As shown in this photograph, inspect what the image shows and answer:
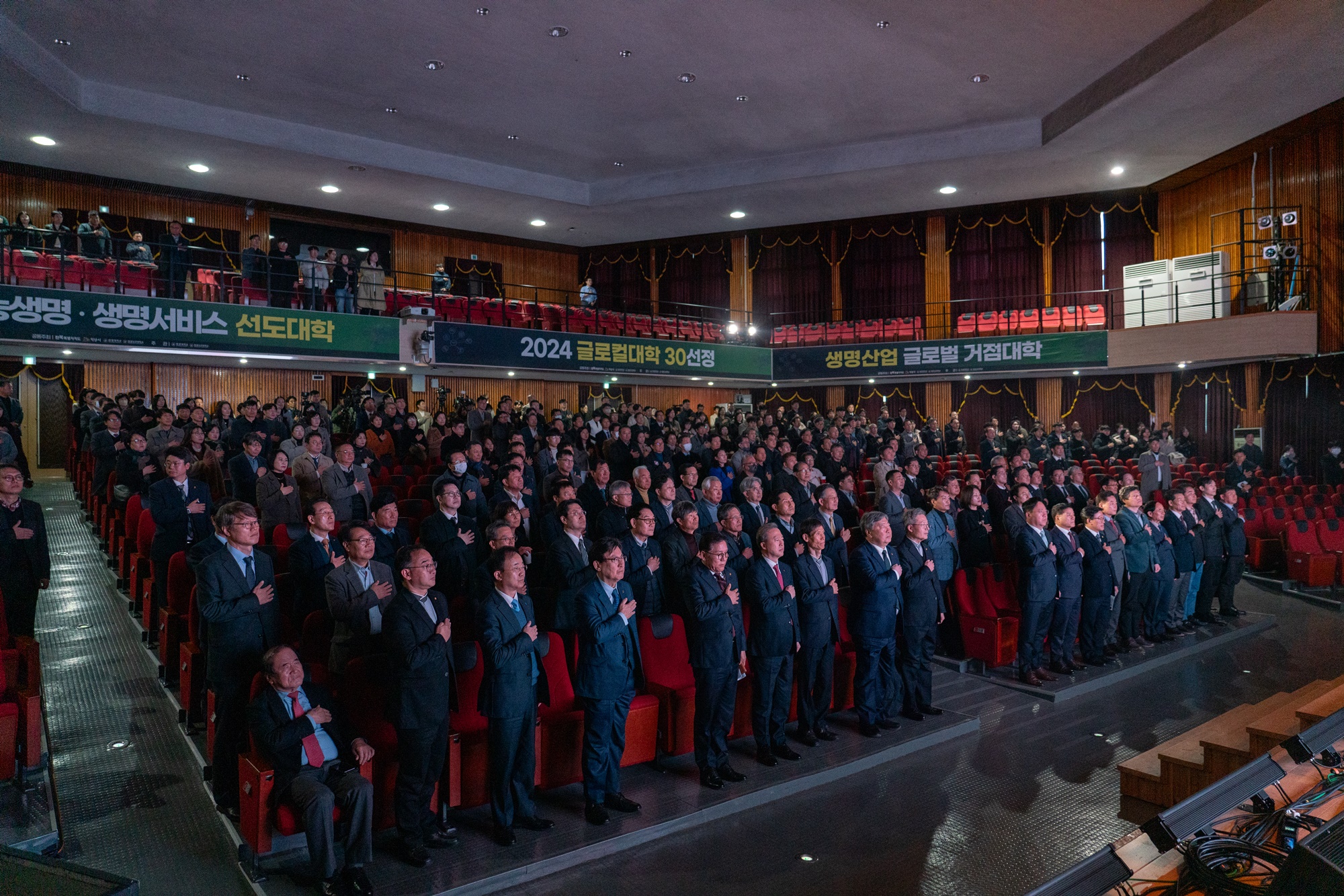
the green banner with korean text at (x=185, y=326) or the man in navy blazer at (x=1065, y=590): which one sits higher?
the green banner with korean text at (x=185, y=326)

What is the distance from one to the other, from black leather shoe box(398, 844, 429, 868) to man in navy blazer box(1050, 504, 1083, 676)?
486 cm

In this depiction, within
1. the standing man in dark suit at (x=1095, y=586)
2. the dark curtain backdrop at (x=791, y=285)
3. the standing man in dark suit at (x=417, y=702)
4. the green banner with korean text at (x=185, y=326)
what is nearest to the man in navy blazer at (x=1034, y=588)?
the standing man in dark suit at (x=1095, y=586)

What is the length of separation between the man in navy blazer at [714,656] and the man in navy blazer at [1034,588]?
282 cm

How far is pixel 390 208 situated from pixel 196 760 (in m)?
14.4

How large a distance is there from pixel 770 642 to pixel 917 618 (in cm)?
124

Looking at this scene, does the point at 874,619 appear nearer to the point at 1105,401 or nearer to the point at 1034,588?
the point at 1034,588

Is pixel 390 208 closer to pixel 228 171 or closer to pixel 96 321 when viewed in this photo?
pixel 228 171

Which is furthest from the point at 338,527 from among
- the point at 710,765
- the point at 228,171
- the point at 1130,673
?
the point at 228,171

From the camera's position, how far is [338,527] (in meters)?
6.41

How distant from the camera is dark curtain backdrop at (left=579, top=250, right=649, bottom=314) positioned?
68.3 feet

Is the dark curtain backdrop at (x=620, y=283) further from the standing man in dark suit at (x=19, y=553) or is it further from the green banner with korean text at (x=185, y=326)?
the standing man in dark suit at (x=19, y=553)

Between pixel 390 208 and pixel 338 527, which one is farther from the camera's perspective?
pixel 390 208

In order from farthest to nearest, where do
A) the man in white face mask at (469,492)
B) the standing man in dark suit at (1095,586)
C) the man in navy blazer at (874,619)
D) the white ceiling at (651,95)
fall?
the white ceiling at (651,95) → the standing man in dark suit at (1095,586) → the man in white face mask at (469,492) → the man in navy blazer at (874,619)

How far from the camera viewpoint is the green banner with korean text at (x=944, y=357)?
14.9 meters
